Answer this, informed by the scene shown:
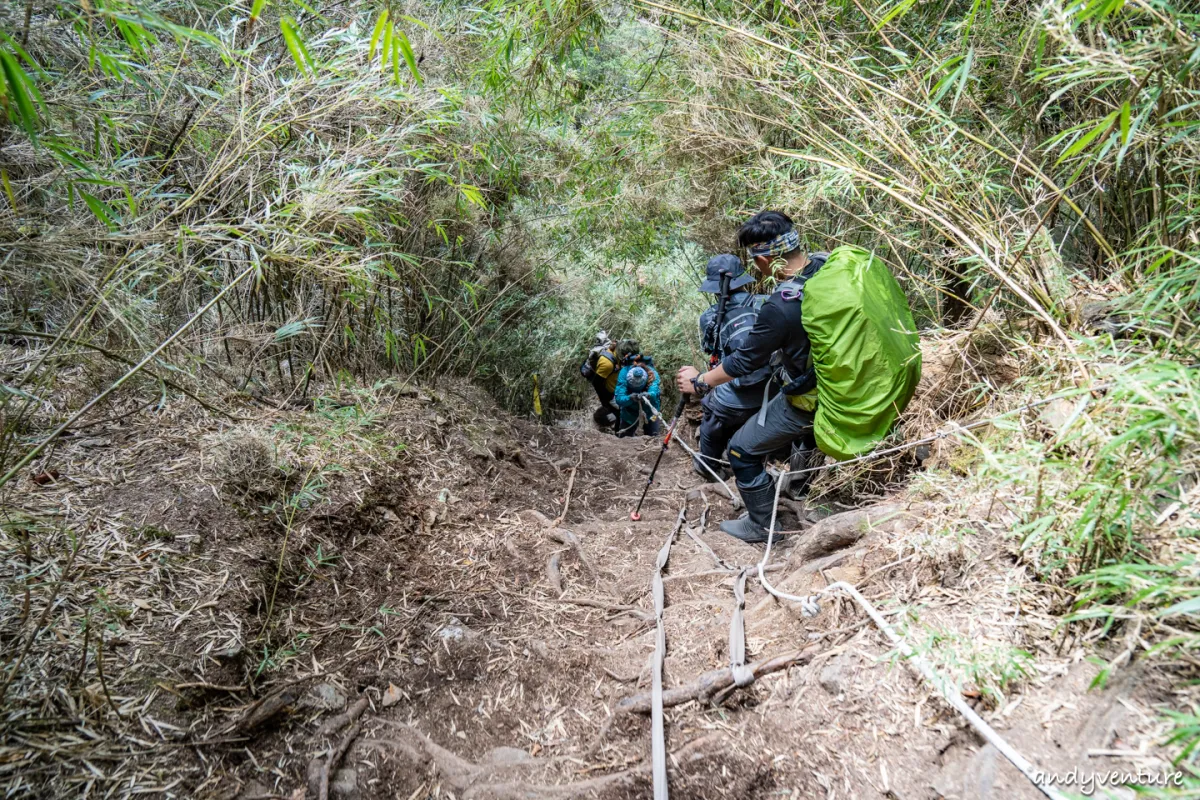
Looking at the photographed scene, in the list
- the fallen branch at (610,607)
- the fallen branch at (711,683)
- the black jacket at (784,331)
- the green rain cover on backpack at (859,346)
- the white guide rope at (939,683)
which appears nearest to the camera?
the white guide rope at (939,683)

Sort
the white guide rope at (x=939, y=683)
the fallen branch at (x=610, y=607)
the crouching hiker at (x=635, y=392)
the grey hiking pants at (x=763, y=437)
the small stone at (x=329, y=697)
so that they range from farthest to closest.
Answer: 1. the crouching hiker at (x=635, y=392)
2. the grey hiking pants at (x=763, y=437)
3. the fallen branch at (x=610, y=607)
4. the small stone at (x=329, y=697)
5. the white guide rope at (x=939, y=683)

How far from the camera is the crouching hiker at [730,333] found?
3.79 meters

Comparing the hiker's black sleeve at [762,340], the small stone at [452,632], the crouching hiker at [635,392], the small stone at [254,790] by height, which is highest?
the hiker's black sleeve at [762,340]

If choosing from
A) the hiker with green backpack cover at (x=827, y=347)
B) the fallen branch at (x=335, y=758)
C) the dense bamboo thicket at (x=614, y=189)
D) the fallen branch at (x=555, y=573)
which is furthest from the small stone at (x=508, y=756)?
the hiker with green backpack cover at (x=827, y=347)

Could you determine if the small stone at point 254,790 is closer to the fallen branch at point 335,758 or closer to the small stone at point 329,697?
the fallen branch at point 335,758

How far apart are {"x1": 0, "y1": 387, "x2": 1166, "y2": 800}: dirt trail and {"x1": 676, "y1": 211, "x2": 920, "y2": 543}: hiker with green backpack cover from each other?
1.78 feet

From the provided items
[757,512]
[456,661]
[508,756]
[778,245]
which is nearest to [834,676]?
[508,756]

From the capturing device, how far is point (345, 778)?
1.94 meters

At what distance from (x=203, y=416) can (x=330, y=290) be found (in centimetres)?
96

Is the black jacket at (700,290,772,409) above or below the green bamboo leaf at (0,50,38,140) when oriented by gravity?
below

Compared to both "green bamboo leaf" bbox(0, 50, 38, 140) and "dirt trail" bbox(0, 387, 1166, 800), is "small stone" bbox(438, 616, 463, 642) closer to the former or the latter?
"dirt trail" bbox(0, 387, 1166, 800)

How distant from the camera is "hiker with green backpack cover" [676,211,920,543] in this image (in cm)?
285

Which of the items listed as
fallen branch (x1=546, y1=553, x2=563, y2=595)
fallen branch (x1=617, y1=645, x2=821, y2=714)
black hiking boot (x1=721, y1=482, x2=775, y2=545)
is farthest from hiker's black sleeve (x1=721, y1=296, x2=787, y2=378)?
fallen branch (x1=617, y1=645, x2=821, y2=714)

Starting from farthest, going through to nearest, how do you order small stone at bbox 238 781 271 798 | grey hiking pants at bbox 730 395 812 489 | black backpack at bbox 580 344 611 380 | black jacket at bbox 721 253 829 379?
1. black backpack at bbox 580 344 611 380
2. grey hiking pants at bbox 730 395 812 489
3. black jacket at bbox 721 253 829 379
4. small stone at bbox 238 781 271 798
